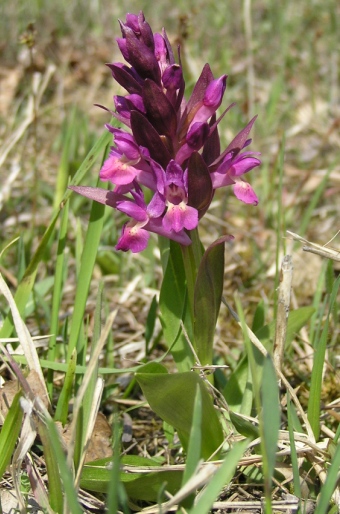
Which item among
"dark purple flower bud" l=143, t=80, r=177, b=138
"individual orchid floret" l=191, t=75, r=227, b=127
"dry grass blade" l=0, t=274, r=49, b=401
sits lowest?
"dry grass blade" l=0, t=274, r=49, b=401

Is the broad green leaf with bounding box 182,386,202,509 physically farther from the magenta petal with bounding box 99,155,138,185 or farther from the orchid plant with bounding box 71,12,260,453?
the magenta petal with bounding box 99,155,138,185

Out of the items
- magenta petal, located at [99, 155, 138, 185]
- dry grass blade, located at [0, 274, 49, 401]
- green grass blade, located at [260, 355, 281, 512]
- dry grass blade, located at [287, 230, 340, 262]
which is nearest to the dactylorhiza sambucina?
magenta petal, located at [99, 155, 138, 185]

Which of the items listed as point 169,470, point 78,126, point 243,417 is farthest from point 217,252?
point 78,126

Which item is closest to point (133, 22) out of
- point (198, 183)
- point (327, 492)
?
point (198, 183)

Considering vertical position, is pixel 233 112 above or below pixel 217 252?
above

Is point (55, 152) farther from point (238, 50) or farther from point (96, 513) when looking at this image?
point (96, 513)

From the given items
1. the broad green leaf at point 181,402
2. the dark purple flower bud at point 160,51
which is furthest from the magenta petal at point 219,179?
the broad green leaf at point 181,402

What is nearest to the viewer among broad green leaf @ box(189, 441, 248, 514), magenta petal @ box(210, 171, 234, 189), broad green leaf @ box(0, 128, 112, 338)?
broad green leaf @ box(189, 441, 248, 514)
